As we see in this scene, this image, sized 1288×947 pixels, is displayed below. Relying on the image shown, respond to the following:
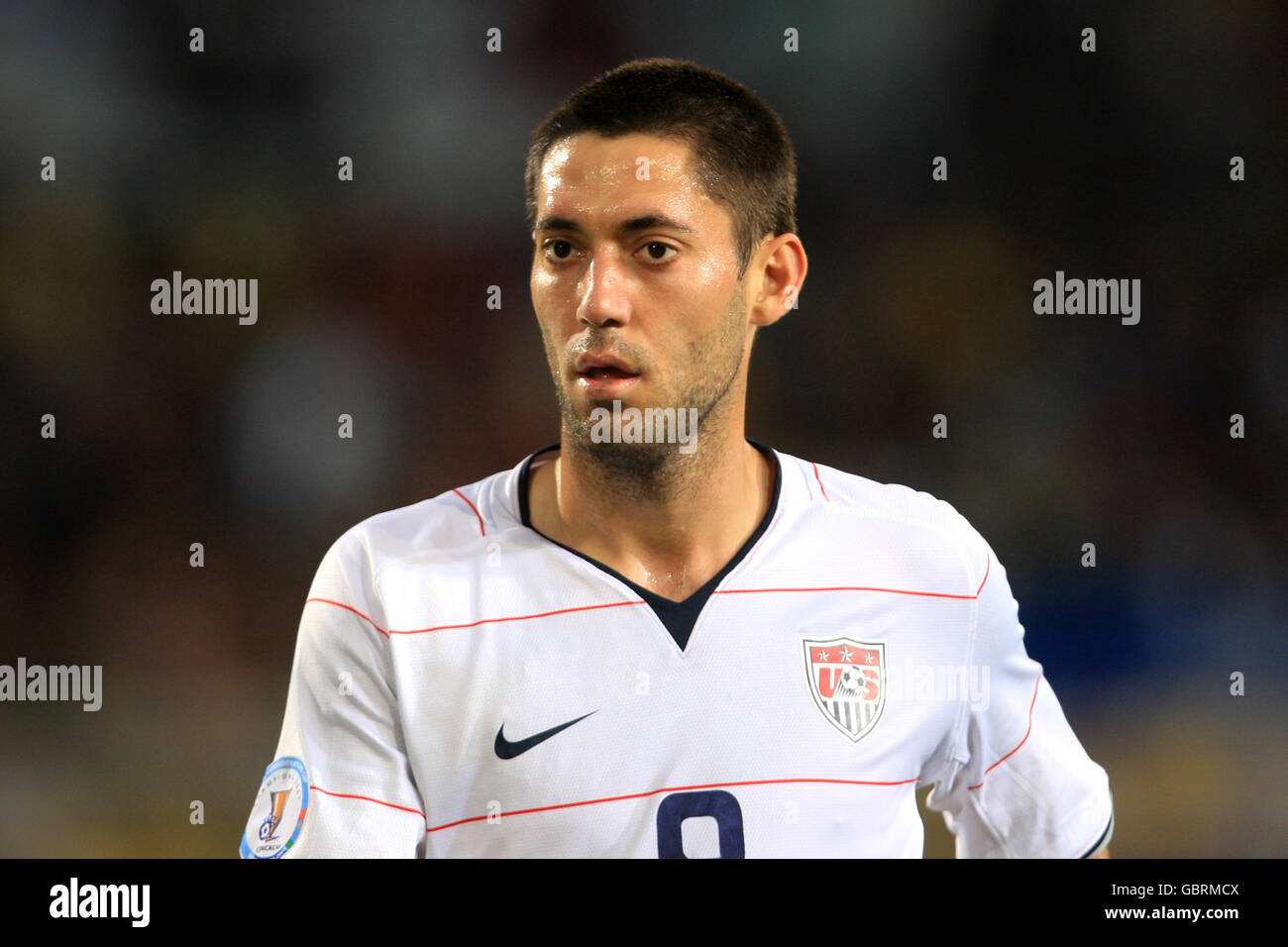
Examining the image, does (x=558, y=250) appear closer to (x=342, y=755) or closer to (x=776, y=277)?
(x=776, y=277)

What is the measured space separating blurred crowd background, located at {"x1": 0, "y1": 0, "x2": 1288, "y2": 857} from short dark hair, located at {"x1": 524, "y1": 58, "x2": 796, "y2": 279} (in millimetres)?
396

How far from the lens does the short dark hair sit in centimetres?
210

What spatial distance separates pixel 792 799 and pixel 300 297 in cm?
159

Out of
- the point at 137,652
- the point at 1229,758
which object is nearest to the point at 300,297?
the point at 137,652

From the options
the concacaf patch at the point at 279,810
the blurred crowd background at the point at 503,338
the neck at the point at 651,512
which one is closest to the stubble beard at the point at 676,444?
the neck at the point at 651,512

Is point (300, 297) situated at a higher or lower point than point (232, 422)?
higher

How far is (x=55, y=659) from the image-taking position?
257 centimetres

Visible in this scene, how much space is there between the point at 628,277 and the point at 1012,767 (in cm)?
129

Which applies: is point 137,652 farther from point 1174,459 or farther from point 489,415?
point 1174,459

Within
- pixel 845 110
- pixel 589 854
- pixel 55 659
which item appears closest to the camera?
pixel 589 854

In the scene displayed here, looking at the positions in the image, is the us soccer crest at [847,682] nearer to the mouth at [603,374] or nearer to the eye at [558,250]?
the mouth at [603,374]

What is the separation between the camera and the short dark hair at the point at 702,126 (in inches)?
82.7

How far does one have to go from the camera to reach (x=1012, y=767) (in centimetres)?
238

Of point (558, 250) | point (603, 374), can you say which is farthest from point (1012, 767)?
point (558, 250)
